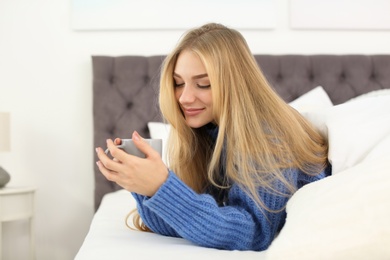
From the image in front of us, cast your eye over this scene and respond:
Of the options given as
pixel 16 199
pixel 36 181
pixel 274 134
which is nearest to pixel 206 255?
pixel 274 134

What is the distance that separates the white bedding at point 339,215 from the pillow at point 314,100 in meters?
1.06

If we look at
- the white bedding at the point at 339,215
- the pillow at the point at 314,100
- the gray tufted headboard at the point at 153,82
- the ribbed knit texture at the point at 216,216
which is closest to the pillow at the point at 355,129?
the white bedding at the point at 339,215

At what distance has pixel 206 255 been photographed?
1.13m

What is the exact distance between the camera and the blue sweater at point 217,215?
3.79 ft

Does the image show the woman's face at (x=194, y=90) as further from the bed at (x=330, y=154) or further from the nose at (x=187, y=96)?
the bed at (x=330, y=154)

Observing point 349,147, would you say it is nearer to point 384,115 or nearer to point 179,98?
point 384,115

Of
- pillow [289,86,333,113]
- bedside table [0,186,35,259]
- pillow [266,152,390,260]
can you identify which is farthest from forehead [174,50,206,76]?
bedside table [0,186,35,259]

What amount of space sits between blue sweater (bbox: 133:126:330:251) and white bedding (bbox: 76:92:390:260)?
39 mm

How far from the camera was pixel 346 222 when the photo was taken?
0.86 m

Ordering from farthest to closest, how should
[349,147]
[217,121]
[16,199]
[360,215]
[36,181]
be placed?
1. [36,181]
2. [16,199]
3. [217,121]
4. [349,147]
5. [360,215]

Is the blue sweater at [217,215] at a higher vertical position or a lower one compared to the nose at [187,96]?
lower

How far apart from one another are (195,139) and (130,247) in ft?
1.42

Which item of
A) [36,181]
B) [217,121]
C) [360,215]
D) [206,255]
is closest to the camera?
[360,215]

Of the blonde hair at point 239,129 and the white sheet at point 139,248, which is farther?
the blonde hair at point 239,129
